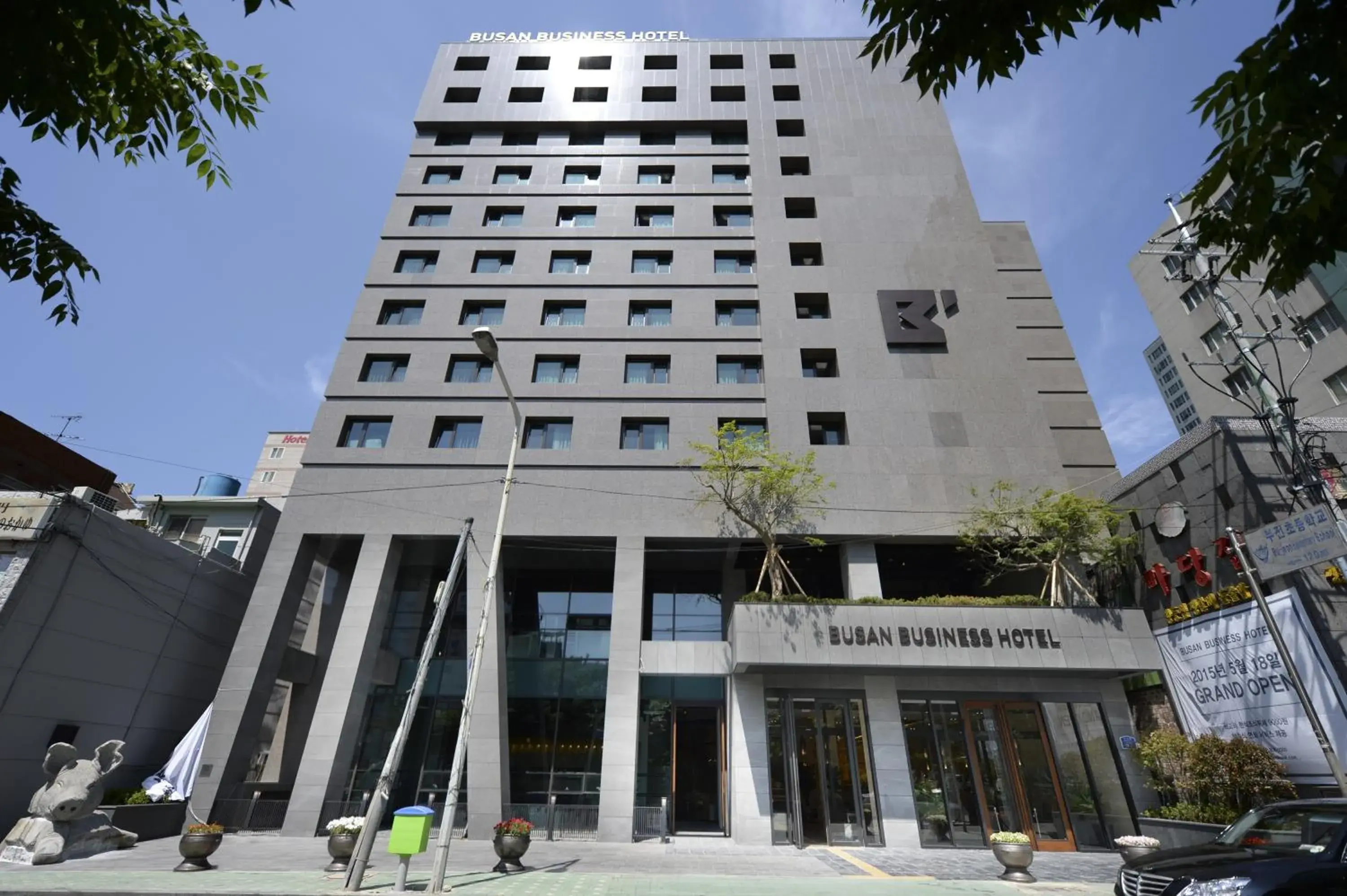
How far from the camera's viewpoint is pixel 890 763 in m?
20.5

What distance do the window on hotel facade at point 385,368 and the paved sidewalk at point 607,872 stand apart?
17403 millimetres

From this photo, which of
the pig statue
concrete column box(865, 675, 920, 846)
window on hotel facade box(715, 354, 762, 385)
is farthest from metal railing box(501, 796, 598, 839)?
window on hotel facade box(715, 354, 762, 385)

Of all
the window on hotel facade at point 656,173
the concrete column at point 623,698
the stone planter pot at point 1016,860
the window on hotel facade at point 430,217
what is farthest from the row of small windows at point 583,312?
the stone planter pot at point 1016,860

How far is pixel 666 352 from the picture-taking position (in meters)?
28.6

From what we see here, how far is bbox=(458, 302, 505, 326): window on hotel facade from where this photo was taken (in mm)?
29834

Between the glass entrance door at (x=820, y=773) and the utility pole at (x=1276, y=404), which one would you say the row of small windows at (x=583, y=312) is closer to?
the utility pole at (x=1276, y=404)

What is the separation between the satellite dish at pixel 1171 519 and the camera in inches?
811

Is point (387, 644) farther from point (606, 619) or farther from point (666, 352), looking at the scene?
point (666, 352)

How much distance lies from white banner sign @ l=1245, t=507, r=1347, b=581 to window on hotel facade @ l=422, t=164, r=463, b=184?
36.4 metres

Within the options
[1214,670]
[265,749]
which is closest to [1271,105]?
[1214,670]

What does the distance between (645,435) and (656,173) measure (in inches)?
661

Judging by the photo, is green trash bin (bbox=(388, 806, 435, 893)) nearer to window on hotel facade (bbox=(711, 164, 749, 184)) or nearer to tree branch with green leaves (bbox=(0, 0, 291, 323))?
tree branch with green leaves (bbox=(0, 0, 291, 323))

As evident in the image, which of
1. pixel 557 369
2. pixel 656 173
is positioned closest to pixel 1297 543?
pixel 557 369

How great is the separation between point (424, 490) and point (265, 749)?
11.4 meters
